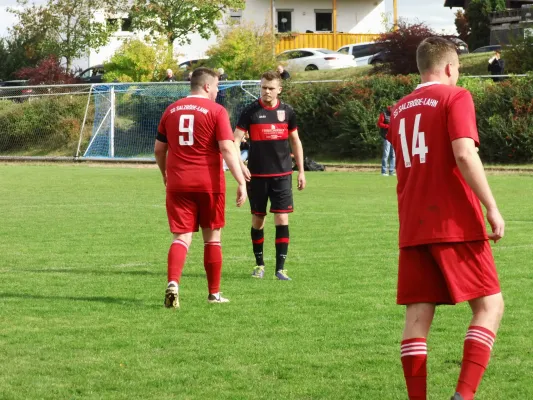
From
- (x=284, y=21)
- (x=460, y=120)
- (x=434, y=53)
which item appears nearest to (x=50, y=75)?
(x=284, y=21)

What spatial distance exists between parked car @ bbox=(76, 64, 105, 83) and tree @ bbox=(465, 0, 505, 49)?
22.7m

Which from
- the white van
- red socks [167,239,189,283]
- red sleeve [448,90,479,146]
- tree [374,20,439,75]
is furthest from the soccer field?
the white van

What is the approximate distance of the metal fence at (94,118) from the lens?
33.9 m

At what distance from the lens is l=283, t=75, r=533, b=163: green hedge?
30797 mm

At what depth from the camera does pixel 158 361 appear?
683 centimetres

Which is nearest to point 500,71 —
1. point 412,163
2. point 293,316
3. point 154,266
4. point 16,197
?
point 16,197

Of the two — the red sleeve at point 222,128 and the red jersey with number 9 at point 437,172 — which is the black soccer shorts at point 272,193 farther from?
the red jersey with number 9 at point 437,172

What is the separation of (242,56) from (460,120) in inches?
1500

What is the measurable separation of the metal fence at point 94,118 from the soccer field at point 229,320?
17628 millimetres

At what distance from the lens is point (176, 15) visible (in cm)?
5141

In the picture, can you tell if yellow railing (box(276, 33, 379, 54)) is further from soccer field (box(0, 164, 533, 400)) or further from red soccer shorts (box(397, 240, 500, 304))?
red soccer shorts (box(397, 240, 500, 304))

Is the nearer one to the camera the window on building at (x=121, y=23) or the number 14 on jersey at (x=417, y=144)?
the number 14 on jersey at (x=417, y=144)

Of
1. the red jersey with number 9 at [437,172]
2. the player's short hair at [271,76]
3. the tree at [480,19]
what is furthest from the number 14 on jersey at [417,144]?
the tree at [480,19]

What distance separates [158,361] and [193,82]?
2.93 meters
